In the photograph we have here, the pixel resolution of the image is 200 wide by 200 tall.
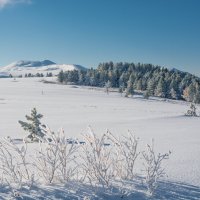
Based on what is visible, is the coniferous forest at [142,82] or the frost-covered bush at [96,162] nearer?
the frost-covered bush at [96,162]

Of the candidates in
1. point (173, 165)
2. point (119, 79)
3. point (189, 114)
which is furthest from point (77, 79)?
point (173, 165)

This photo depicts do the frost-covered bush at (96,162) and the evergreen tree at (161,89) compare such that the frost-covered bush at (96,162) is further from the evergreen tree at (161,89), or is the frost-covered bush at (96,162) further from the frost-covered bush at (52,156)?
the evergreen tree at (161,89)

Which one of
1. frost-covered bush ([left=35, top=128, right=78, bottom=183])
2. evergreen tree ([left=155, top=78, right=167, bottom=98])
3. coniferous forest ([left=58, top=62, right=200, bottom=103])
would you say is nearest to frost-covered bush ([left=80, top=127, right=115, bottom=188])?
frost-covered bush ([left=35, top=128, right=78, bottom=183])

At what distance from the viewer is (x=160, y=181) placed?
30.7 feet

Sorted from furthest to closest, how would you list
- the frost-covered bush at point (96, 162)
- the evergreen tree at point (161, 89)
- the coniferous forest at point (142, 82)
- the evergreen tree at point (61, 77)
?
the evergreen tree at point (61, 77) < the evergreen tree at point (161, 89) < the coniferous forest at point (142, 82) < the frost-covered bush at point (96, 162)

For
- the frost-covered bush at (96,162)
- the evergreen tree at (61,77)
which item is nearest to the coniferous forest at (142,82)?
the evergreen tree at (61,77)

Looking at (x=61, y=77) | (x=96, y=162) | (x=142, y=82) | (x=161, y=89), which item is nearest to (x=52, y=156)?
(x=96, y=162)

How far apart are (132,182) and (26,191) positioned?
262 centimetres

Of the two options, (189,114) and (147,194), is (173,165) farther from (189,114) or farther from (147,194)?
(189,114)

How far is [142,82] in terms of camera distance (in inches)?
4860

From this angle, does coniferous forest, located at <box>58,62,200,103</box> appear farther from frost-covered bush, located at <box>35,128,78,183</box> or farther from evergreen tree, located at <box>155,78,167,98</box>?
frost-covered bush, located at <box>35,128,78,183</box>

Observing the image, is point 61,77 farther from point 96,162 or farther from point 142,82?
point 96,162

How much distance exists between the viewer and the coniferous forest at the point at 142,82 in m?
112

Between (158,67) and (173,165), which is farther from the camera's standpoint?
(158,67)
